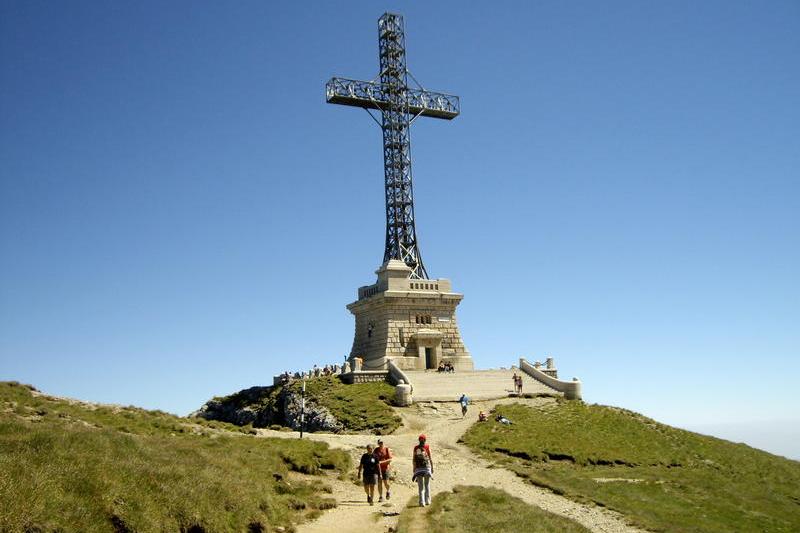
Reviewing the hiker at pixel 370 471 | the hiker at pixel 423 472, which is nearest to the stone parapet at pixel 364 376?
the hiker at pixel 370 471

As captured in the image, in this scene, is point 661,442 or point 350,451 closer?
point 350,451

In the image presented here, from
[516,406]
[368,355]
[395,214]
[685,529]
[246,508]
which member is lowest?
[685,529]

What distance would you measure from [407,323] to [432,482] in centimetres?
2534

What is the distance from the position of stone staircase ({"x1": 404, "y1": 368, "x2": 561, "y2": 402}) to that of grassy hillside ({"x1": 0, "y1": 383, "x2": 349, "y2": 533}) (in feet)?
62.3

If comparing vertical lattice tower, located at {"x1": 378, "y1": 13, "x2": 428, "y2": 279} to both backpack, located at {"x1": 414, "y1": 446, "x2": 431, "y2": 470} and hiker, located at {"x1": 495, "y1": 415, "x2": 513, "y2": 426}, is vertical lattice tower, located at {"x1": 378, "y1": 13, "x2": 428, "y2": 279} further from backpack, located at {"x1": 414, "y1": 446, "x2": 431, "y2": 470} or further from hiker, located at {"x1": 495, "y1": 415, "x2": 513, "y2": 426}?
backpack, located at {"x1": 414, "y1": 446, "x2": 431, "y2": 470}

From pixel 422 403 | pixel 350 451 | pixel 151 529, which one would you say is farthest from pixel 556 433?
pixel 151 529

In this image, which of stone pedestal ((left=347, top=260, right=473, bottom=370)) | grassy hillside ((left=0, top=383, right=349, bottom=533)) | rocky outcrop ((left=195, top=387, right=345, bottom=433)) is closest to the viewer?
grassy hillside ((left=0, top=383, right=349, bottom=533))

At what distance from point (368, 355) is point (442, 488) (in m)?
27.3

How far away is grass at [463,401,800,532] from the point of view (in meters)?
23.3

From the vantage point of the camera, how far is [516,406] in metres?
38.1

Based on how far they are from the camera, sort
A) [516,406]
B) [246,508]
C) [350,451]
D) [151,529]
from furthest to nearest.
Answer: [516,406], [350,451], [246,508], [151,529]

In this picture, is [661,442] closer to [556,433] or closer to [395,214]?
[556,433]

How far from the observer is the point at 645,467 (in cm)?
2983

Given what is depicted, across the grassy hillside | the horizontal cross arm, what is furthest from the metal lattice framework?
the grassy hillside
